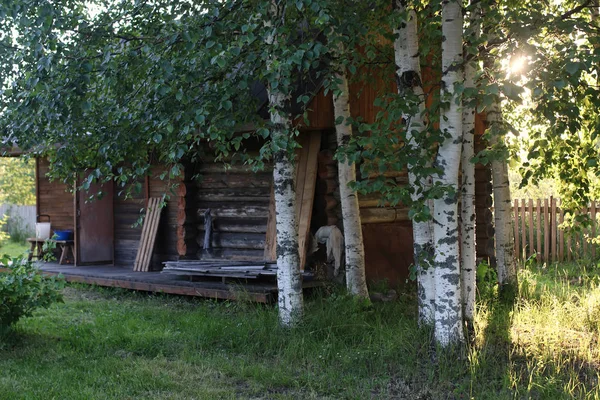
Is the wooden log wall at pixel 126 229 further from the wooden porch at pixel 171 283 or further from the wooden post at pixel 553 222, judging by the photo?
the wooden post at pixel 553 222

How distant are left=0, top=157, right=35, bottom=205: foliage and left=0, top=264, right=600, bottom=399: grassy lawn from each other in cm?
2577

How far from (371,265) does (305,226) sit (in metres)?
1.36

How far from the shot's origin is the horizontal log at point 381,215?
453 inches

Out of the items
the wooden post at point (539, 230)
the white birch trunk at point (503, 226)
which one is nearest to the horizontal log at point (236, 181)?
the white birch trunk at point (503, 226)

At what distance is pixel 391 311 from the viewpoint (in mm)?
8922

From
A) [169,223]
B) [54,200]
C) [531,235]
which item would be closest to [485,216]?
[531,235]

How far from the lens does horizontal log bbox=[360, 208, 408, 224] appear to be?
11.5 m

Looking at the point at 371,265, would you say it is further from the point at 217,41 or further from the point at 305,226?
the point at 217,41

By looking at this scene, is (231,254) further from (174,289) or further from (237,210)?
(174,289)

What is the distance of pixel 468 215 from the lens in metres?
7.91

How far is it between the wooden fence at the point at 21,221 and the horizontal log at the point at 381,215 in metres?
18.7

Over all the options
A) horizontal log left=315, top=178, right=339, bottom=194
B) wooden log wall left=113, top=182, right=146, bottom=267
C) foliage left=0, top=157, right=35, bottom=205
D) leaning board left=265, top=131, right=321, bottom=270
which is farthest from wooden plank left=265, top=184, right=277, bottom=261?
foliage left=0, top=157, right=35, bottom=205

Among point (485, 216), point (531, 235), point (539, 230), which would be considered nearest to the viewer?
point (485, 216)

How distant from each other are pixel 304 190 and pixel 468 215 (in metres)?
3.77
